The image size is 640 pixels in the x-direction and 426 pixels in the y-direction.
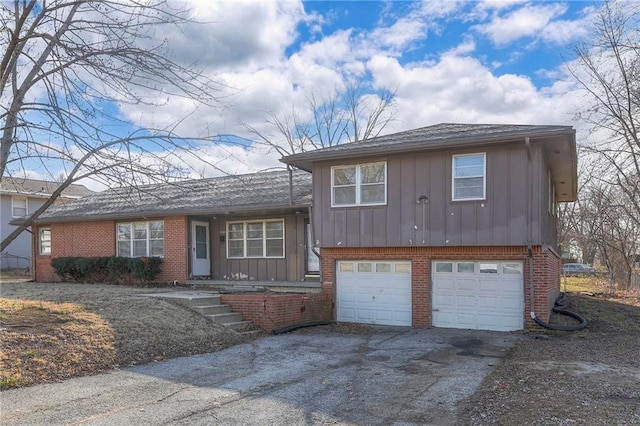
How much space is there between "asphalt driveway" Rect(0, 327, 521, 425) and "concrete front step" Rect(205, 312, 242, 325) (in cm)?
148

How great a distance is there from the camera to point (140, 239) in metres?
18.2

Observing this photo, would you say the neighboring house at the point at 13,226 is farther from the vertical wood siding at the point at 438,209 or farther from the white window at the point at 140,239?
the vertical wood siding at the point at 438,209

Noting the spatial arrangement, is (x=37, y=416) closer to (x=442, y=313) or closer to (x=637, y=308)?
(x=442, y=313)

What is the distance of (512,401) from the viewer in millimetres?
6145

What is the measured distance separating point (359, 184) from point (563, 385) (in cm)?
786

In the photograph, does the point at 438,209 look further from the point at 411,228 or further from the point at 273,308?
the point at 273,308

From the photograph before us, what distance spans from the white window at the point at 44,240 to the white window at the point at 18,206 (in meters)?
10.3

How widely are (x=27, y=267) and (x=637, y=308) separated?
29.7 meters

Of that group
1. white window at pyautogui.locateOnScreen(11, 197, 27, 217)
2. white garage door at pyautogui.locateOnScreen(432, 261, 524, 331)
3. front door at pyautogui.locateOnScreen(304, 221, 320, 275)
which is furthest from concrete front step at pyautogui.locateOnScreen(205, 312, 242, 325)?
white window at pyautogui.locateOnScreen(11, 197, 27, 217)

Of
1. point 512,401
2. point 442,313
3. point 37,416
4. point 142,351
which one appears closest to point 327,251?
point 442,313

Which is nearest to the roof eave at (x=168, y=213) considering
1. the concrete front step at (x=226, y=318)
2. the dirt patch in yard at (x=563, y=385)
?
the concrete front step at (x=226, y=318)

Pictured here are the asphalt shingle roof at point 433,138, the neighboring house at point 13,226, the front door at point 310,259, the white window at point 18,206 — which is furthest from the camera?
the white window at point 18,206

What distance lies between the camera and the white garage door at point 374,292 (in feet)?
44.0

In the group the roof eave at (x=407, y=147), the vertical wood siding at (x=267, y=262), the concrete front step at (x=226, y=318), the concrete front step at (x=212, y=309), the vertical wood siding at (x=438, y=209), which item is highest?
the roof eave at (x=407, y=147)
